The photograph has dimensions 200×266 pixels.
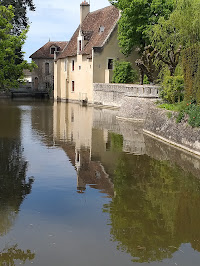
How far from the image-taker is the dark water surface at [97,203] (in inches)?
331

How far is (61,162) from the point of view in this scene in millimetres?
16688

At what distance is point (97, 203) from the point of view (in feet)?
37.8

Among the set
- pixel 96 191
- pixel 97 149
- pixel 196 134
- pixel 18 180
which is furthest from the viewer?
pixel 97 149

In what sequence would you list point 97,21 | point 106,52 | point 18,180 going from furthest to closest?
1. point 97,21
2. point 106,52
3. point 18,180

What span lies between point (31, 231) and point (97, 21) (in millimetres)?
43049

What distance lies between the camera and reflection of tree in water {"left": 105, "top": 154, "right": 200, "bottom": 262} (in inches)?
350

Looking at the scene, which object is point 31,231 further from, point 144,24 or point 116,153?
point 144,24

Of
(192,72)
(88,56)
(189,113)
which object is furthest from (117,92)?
(189,113)

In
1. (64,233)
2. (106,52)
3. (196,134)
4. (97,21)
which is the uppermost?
(97,21)

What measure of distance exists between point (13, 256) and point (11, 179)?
588 cm

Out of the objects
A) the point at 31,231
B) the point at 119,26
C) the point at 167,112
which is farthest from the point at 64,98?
the point at 31,231

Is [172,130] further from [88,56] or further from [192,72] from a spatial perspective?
[88,56]

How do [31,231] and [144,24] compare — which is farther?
[144,24]

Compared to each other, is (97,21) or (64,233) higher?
(97,21)
